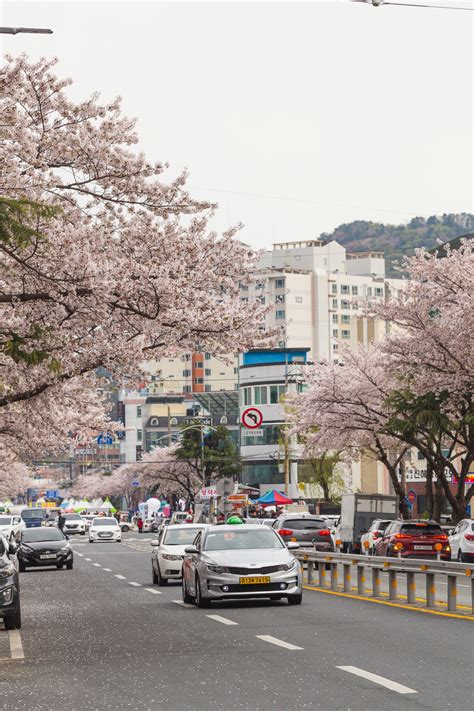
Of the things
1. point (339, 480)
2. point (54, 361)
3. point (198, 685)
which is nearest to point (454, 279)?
point (54, 361)

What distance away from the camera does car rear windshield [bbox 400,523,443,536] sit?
3662 cm

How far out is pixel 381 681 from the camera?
1146cm

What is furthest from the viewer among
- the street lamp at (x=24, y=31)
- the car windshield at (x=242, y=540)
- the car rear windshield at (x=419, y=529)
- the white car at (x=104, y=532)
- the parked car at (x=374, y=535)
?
the white car at (x=104, y=532)

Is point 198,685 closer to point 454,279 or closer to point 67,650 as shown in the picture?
point 67,650

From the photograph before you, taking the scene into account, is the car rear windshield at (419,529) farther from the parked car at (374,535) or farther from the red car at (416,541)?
the parked car at (374,535)

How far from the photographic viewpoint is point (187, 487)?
5030 inches

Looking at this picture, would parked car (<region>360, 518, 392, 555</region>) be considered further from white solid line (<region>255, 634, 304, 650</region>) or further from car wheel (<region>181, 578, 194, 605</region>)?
white solid line (<region>255, 634, 304, 650</region>)

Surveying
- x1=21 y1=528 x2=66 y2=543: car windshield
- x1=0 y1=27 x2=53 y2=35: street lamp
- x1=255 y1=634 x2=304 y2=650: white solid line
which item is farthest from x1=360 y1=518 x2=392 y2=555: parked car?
x1=0 y1=27 x2=53 y2=35: street lamp

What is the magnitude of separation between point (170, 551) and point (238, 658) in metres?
16.7

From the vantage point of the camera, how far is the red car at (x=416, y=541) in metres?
36.2

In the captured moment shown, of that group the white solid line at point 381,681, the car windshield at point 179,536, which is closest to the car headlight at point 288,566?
the white solid line at point 381,681

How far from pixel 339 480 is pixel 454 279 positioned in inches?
2237

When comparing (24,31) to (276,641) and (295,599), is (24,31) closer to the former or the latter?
(276,641)

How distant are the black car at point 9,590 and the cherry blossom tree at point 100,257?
263 centimetres
